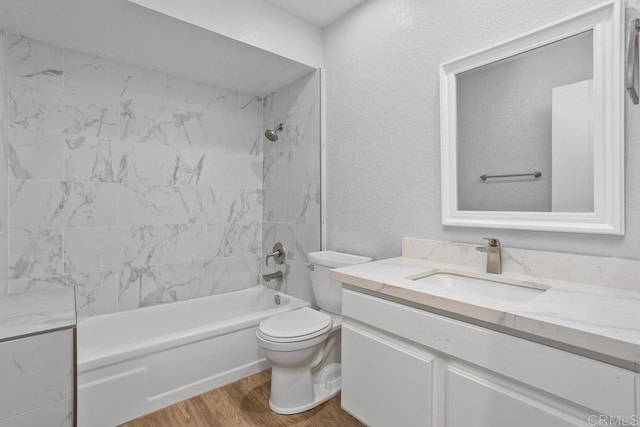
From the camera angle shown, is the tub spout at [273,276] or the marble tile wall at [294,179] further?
the tub spout at [273,276]

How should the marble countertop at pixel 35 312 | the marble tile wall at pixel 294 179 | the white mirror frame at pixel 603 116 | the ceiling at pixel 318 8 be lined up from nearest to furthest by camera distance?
the white mirror frame at pixel 603 116 → the marble countertop at pixel 35 312 → the ceiling at pixel 318 8 → the marble tile wall at pixel 294 179

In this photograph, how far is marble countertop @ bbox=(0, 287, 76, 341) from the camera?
1319 mm

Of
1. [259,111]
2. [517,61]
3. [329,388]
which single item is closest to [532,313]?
[517,61]

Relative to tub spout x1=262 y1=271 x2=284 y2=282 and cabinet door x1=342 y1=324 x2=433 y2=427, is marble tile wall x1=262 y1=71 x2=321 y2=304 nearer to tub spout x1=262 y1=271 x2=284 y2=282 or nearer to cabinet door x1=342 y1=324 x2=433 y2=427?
tub spout x1=262 y1=271 x2=284 y2=282

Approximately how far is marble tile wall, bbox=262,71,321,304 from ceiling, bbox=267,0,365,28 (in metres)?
0.37

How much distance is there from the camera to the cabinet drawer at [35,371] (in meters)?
1.24

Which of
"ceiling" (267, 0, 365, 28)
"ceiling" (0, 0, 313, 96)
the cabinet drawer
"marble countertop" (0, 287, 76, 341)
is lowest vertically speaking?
the cabinet drawer

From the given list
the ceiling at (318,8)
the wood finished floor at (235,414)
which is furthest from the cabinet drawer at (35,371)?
the ceiling at (318,8)

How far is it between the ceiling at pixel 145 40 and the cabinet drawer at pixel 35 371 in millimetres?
1617

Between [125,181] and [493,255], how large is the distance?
7.80ft

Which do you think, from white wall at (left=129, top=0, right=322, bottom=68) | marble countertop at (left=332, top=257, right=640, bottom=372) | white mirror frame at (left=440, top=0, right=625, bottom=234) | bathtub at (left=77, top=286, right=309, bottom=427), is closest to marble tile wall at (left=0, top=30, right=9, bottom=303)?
bathtub at (left=77, top=286, right=309, bottom=427)

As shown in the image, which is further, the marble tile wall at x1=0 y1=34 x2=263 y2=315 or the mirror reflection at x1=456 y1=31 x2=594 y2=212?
the marble tile wall at x1=0 y1=34 x2=263 y2=315

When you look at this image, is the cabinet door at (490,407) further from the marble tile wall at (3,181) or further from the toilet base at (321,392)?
the marble tile wall at (3,181)

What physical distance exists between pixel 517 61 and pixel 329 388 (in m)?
2.00
